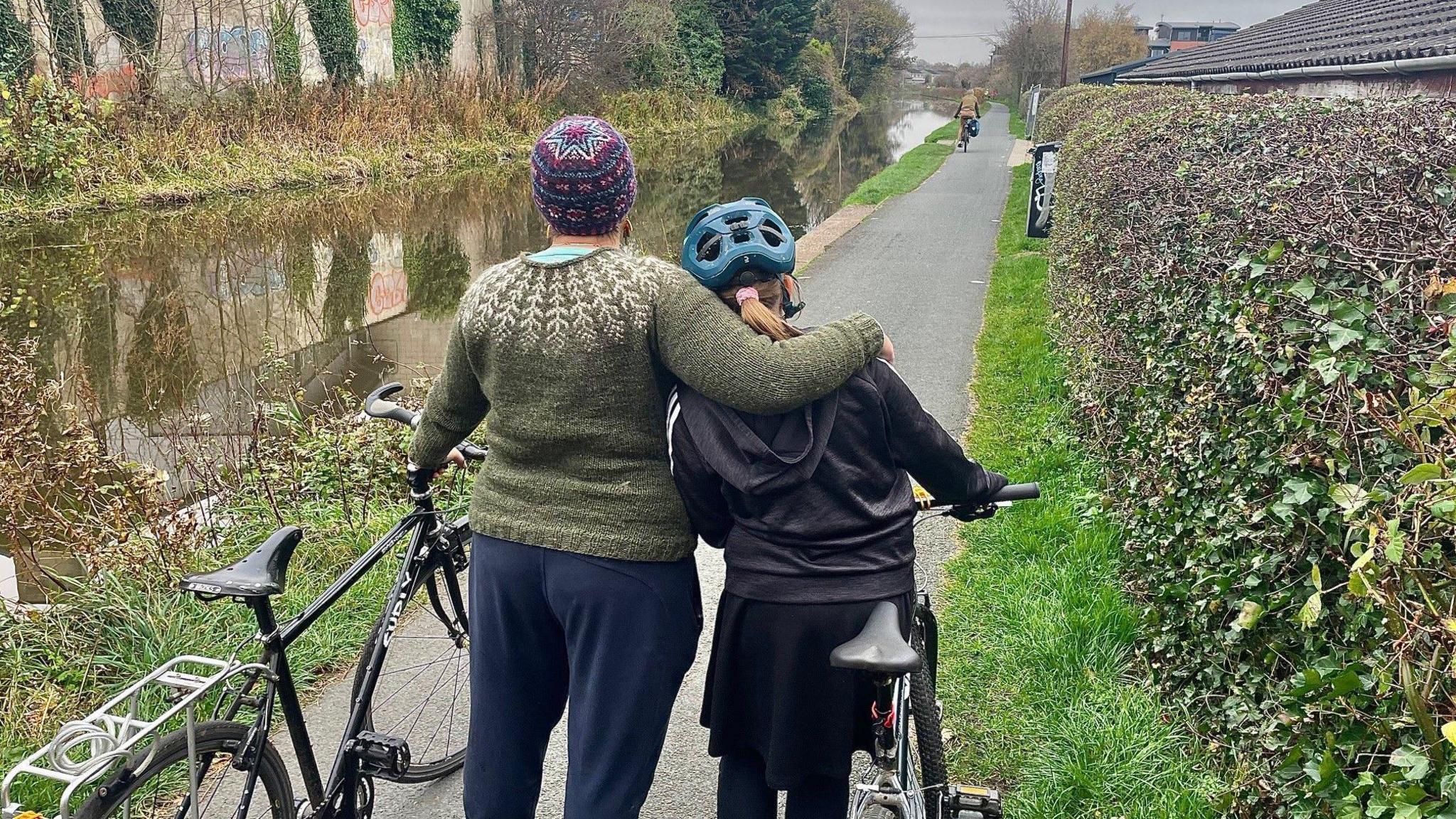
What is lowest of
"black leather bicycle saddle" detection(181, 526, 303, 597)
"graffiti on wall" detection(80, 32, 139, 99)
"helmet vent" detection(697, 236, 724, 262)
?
"black leather bicycle saddle" detection(181, 526, 303, 597)

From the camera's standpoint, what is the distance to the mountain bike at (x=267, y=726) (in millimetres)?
2264

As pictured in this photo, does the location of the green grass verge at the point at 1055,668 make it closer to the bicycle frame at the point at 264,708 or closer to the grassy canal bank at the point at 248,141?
the bicycle frame at the point at 264,708

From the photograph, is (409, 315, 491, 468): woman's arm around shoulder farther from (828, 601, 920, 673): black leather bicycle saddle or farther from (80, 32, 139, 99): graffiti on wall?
(80, 32, 139, 99): graffiti on wall

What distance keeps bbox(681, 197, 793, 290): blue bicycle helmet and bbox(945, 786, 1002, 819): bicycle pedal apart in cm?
149

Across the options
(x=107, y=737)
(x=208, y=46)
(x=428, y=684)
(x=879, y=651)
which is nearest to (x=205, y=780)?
(x=107, y=737)

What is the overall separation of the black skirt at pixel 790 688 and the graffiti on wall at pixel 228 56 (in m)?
24.6

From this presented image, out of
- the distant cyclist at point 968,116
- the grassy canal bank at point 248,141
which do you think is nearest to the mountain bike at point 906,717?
the grassy canal bank at point 248,141

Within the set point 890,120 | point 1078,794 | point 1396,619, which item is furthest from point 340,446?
point 890,120

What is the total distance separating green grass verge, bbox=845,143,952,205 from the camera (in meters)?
21.7

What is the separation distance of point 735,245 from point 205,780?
1.74 m

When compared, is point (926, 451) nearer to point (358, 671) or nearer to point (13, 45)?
point (358, 671)

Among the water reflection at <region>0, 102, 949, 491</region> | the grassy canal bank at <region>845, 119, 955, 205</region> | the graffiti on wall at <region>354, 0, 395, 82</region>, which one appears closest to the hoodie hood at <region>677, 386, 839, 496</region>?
the water reflection at <region>0, 102, 949, 491</region>

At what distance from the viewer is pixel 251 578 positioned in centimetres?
258

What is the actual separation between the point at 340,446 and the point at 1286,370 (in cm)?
465
